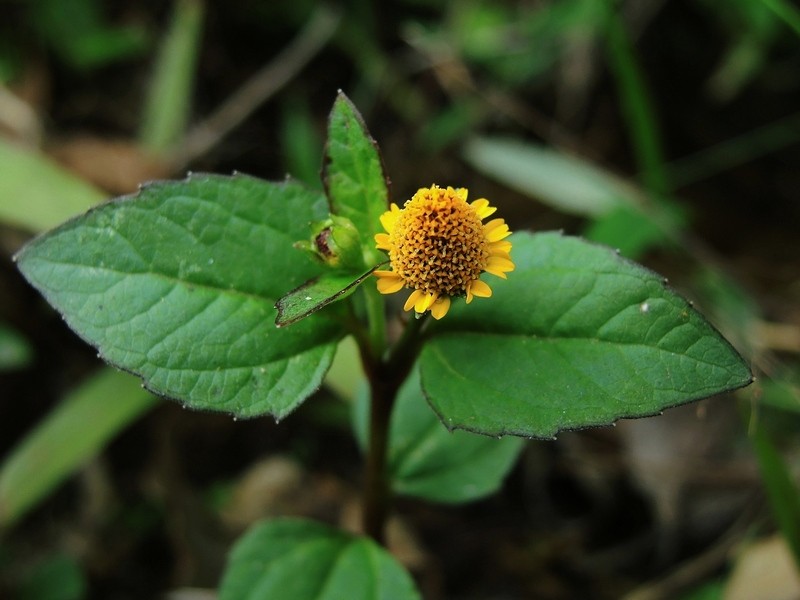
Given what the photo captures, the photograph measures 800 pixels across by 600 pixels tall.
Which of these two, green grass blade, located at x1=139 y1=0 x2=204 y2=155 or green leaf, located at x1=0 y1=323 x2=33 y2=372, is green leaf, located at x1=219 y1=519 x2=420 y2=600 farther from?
green grass blade, located at x1=139 y1=0 x2=204 y2=155

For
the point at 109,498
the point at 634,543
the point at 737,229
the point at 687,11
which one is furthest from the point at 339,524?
the point at 687,11

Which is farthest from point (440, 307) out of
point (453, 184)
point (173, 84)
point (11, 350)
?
point (173, 84)

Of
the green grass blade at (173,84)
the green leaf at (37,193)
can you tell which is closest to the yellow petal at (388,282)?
the green leaf at (37,193)

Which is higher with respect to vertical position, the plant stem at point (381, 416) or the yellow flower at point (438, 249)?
the yellow flower at point (438, 249)

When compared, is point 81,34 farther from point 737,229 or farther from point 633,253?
point 737,229

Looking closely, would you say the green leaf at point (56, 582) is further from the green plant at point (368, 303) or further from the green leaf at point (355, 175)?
the green leaf at point (355, 175)

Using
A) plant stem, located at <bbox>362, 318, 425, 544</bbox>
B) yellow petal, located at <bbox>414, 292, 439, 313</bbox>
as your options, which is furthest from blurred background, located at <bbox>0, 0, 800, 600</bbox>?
yellow petal, located at <bbox>414, 292, 439, 313</bbox>
